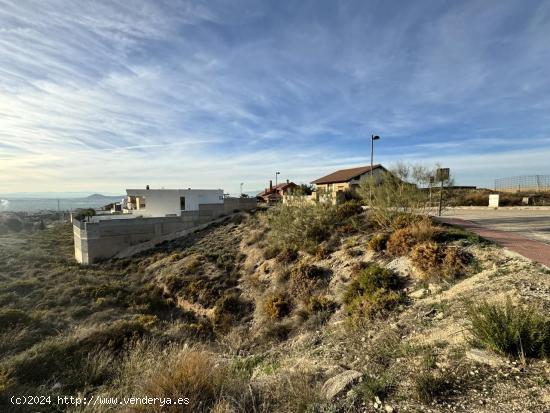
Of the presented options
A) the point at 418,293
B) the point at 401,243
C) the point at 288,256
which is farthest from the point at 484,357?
the point at 288,256

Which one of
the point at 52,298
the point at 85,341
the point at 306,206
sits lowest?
the point at 52,298

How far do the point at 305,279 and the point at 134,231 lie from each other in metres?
21.5

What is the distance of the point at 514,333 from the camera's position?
150 inches

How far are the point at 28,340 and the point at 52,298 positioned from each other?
6.97m

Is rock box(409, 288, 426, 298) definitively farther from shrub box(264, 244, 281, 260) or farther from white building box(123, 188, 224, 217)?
white building box(123, 188, 224, 217)

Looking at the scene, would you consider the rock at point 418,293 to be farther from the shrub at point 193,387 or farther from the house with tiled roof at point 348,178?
the house with tiled roof at point 348,178

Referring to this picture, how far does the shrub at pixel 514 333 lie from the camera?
3754 millimetres

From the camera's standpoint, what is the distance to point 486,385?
11.1 feet

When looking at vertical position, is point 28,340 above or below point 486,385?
below

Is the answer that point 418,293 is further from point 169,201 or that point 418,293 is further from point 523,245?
point 169,201

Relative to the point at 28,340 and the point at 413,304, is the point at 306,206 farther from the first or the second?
the point at 28,340

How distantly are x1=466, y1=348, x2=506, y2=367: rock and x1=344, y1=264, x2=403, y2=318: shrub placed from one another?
2.88 meters

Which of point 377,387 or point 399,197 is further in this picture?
point 399,197

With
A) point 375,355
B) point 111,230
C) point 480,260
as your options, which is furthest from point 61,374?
point 111,230
